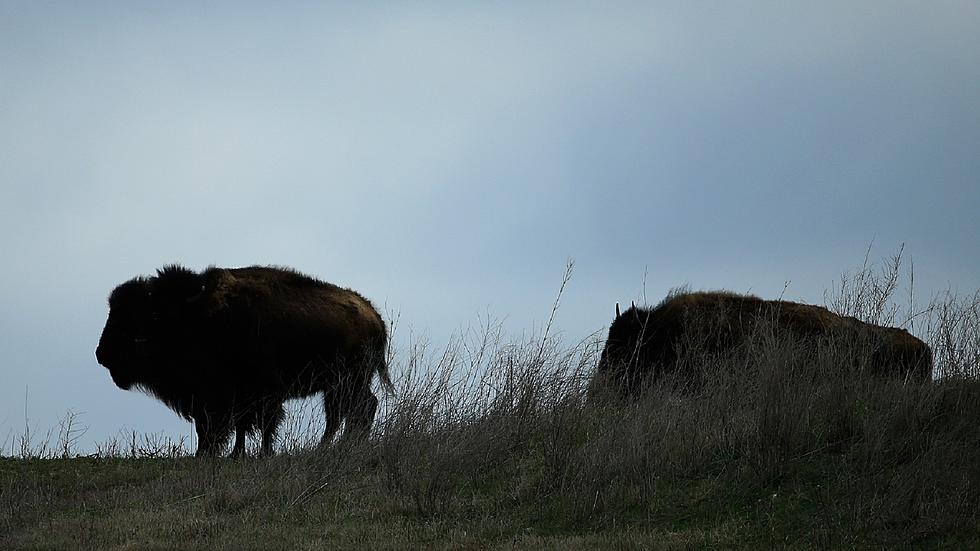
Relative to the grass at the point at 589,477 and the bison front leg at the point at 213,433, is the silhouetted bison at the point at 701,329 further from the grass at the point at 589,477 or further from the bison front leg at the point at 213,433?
the bison front leg at the point at 213,433

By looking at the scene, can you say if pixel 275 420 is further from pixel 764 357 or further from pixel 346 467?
pixel 764 357

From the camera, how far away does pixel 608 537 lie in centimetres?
748

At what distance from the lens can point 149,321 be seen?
1302 centimetres

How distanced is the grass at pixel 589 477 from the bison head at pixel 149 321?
2224mm

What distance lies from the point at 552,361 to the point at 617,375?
10.7ft

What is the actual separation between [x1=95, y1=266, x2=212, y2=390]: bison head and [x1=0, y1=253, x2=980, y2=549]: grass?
222 centimetres

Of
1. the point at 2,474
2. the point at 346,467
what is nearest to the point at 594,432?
Answer: the point at 346,467

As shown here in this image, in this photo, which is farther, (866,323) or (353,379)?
(353,379)

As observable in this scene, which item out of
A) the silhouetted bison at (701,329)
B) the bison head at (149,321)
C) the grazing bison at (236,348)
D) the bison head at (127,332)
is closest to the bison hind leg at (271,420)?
the grazing bison at (236,348)

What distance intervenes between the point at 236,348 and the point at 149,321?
4.08 ft

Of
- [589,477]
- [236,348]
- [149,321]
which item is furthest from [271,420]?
[589,477]

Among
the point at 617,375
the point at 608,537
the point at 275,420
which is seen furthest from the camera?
the point at 617,375

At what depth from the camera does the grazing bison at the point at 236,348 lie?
12.6 m

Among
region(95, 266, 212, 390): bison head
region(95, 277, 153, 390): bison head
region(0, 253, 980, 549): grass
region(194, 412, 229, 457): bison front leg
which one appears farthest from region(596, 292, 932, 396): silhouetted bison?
region(95, 277, 153, 390): bison head
